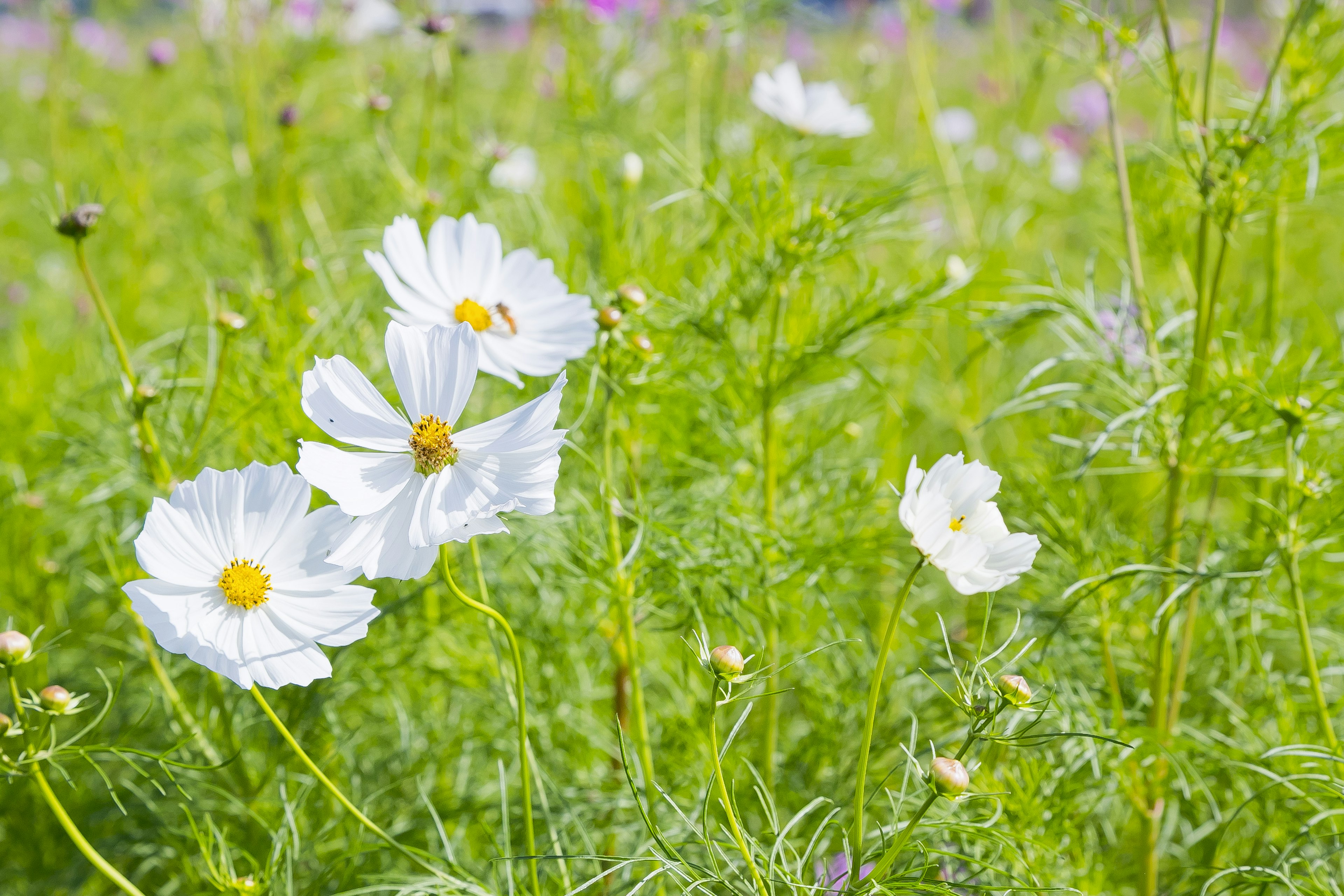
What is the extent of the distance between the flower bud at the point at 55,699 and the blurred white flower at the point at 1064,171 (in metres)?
1.69

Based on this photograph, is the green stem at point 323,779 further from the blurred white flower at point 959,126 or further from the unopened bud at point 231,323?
the blurred white flower at point 959,126

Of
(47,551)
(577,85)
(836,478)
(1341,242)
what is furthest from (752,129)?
(1341,242)

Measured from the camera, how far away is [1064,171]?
2.34 metres

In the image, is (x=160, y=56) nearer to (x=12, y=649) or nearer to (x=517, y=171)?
(x=517, y=171)

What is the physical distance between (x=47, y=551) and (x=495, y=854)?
74 cm

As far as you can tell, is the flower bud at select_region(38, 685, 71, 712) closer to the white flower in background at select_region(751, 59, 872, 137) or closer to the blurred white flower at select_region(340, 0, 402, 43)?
the white flower in background at select_region(751, 59, 872, 137)

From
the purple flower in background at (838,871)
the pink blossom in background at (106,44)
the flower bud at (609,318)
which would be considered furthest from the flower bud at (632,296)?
the pink blossom in background at (106,44)

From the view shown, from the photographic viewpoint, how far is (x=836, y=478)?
94 cm

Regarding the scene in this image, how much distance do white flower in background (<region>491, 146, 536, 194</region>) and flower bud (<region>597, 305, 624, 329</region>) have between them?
34 cm

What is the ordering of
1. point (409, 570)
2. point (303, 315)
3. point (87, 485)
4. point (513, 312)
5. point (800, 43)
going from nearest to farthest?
point (409, 570) < point (513, 312) < point (303, 315) < point (87, 485) < point (800, 43)

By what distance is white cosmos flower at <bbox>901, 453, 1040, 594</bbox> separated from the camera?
1.54ft

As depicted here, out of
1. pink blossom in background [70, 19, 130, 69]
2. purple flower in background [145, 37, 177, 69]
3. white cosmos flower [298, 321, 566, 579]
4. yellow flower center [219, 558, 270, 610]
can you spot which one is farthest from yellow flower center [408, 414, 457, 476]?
pink blossom in background [70, 19, 130, 69]

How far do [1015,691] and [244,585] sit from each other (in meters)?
0.41

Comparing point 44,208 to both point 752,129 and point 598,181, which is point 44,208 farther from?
point 752,129
